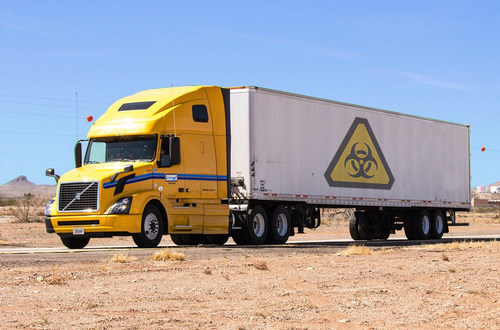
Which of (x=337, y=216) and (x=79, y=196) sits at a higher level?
(x=79, y=196)

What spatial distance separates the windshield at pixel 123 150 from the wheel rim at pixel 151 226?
1.54 m

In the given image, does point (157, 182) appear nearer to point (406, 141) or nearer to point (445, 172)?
point (406, 141)

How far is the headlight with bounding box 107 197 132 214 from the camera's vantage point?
2258 cm

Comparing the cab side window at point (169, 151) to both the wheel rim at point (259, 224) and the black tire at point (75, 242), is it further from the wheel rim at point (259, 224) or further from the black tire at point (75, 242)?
the wheel rim at point (259, 224)

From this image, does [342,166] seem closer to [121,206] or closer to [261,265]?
[121,206]

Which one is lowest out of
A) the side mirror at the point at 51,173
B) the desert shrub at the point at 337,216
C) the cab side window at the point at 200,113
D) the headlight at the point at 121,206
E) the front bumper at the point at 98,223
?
the desert shrub at the point at 337,216

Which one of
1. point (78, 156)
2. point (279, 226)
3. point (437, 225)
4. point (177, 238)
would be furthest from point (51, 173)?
point (437, 225)

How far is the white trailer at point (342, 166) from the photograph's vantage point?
26.1 m

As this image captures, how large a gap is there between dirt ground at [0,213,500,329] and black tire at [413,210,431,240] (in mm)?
14218

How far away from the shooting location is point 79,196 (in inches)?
905

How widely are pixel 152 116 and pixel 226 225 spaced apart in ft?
13.2

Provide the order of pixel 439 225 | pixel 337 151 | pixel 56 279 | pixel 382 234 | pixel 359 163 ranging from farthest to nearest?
pixel 439 225 → pixel 382 234 → pixel 359 163 → pixel 337 151 → pixel 56 279

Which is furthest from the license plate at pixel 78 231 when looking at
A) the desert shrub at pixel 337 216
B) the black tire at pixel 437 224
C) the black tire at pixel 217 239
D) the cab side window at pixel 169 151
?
the desert shrub at pixel 337 216

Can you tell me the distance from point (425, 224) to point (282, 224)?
953 cm
